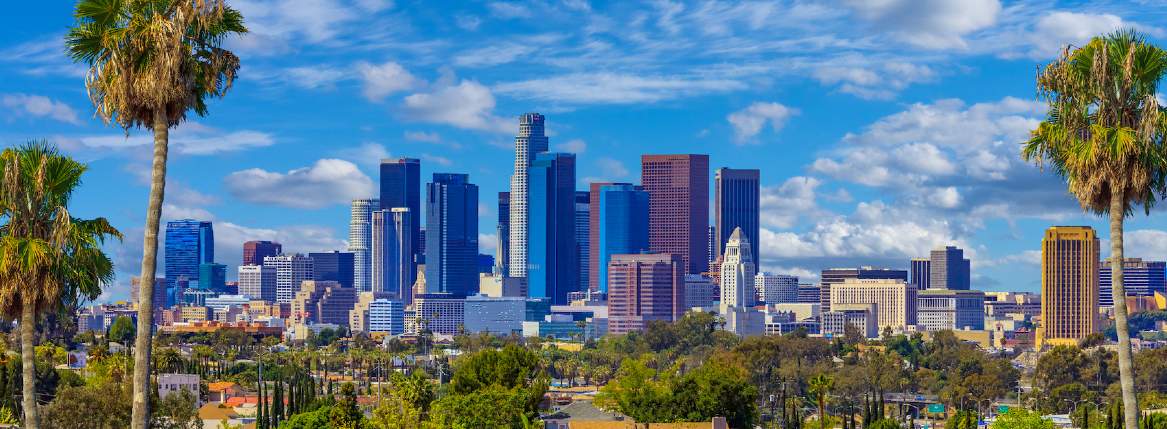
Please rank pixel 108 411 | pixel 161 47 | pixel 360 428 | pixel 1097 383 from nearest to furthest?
pixel 161 47 < pixel 360 428 < pixel 108 411 < pixel 1097 383

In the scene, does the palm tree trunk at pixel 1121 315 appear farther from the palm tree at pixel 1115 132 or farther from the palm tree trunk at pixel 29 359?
the palm tree trunk at pixel 29 359

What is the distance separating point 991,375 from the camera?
181000 millimetres

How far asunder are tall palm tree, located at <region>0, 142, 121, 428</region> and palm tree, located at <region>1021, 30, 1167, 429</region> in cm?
1596

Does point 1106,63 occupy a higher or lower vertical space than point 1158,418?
higher

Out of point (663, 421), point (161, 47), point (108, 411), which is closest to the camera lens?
point (161, 47)

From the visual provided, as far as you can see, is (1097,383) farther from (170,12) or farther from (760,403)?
(170,12)

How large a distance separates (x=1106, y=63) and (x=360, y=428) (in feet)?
149

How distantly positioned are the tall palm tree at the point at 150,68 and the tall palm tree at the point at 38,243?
6.96 ft

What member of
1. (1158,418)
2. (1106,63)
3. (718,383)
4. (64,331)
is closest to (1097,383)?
(1158,418)

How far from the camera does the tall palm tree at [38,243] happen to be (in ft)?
88.6

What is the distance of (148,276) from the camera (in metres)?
25.3

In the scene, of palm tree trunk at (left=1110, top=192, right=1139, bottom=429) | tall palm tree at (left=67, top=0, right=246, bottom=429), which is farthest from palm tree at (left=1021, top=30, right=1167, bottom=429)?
tall palm tree at (left=67, top=0, right=246, bottom=429)

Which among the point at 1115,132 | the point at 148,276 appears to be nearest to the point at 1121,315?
the point at 1115,132

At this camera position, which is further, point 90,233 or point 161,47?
point 90,233
